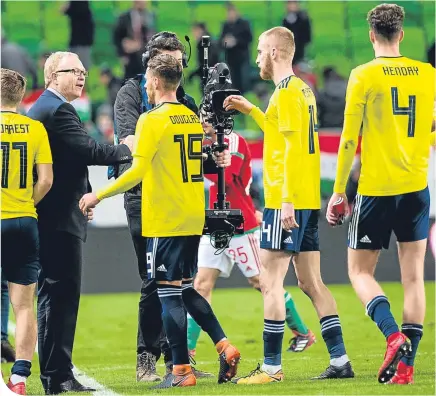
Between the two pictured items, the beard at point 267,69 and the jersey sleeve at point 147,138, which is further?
the beard at point 267,69

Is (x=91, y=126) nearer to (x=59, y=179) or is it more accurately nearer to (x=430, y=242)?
(x=430, y=242)

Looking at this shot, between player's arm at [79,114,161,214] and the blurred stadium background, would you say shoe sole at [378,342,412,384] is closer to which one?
the blurred stadium background

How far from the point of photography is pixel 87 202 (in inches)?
264

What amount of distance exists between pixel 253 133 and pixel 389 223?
9.52 m

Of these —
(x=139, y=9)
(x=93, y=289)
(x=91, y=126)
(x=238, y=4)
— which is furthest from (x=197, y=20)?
(x=93, y=289)

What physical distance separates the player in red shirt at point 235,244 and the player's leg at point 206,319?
172cm

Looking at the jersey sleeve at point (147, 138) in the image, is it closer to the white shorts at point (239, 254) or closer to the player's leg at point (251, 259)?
the white shorts at point (239, 254)

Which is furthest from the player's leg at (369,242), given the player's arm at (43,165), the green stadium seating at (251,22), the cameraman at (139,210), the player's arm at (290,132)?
the green stadium seating at (251,22)

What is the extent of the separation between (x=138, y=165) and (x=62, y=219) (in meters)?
0.66

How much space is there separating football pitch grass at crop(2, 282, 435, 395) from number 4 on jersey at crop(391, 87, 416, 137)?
1536 millimetres

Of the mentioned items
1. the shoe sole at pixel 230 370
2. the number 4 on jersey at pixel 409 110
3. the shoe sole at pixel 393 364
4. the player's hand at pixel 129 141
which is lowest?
the shoe sole at pixel 230 370

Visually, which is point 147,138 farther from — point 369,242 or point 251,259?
point 251,259

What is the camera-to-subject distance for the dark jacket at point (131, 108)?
7504 mm

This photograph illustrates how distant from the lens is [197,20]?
20.0 meters
